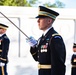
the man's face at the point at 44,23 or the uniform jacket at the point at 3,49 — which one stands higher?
the man's face at the point at 44,23

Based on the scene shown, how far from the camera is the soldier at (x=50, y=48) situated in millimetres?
2797

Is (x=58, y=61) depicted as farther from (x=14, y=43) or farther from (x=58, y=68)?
(x=14, y=43)

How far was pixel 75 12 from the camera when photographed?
873cm

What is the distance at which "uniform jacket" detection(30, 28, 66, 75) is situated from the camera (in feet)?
9.17

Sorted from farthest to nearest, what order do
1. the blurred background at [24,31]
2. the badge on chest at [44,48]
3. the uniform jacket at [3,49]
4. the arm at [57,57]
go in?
the blurred background at [24,31] → the uniform jacket at [3,49] → the badge on chest at [44,48] → the arm at [57,57]

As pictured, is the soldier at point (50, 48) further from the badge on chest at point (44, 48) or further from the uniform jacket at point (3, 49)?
the uniform jacket at point (3, 49)

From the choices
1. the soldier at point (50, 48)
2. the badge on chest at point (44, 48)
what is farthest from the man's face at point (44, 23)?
the badge on chest at point (44, 48)

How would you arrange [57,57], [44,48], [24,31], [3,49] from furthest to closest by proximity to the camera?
[24,31]
[3,49]
[44,48]
[57,57]

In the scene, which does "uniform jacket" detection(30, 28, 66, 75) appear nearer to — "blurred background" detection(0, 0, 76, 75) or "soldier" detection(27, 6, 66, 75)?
"soldier" detection(27, 6, 66, 75)

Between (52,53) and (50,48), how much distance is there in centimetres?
7

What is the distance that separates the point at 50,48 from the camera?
9.43 ft

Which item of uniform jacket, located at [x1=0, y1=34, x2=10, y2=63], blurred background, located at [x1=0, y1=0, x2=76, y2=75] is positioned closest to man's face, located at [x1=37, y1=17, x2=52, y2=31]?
uniform jacket, located at [x1=0, y1=34, x2=10, y2=63]

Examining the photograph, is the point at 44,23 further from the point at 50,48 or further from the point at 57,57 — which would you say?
the point at 57,57

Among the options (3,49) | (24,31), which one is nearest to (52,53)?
(3,49)
